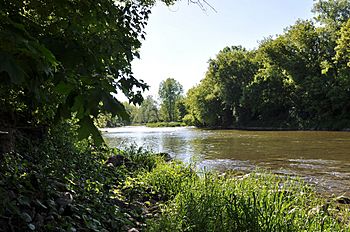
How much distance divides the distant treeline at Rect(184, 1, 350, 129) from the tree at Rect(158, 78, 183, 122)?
171 ft

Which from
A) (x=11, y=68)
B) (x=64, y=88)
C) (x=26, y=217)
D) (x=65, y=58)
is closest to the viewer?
(x=11, y=68)

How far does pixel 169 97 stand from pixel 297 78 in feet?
227

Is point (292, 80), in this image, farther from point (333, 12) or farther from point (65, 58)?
point (65, 58)

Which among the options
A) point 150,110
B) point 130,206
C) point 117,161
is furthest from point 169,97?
point 130,206

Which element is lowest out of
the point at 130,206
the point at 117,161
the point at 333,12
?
the point at 130,206

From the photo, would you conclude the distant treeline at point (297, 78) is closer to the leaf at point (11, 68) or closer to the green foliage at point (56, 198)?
the green foliage at point (56, 198)

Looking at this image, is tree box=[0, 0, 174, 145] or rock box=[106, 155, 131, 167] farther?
rock box=[106, 155, 131, 167]

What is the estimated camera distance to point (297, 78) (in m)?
44.7

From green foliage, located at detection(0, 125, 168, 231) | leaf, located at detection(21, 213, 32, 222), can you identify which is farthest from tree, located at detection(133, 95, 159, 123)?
leaf, located at detection(21, 213, 32, 222)

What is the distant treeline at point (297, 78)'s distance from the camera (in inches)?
1572

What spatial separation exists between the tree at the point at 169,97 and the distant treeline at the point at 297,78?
52267mm

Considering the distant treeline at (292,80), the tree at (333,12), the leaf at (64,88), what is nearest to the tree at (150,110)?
the distant treeline at (292,80)

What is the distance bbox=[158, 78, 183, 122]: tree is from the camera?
364 feet

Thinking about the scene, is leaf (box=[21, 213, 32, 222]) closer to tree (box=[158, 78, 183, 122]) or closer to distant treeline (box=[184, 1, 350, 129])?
distant treeline (box=[184, 1, 350, 129])
